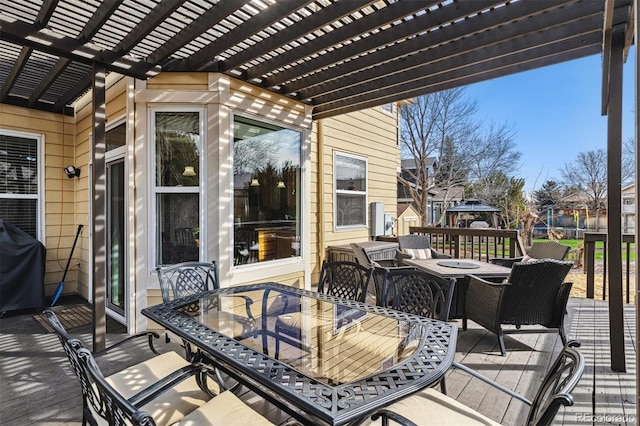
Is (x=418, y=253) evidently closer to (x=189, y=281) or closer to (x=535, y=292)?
(x=535, y=292)

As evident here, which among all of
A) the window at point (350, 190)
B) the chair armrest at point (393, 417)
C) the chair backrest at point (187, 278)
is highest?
the window at point (350, 190)

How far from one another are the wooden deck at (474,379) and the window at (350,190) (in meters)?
2.88

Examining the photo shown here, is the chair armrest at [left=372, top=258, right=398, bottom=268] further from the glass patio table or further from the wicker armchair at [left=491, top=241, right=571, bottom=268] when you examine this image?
the glass patio table

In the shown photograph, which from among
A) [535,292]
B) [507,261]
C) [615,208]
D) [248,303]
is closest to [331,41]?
[248,303]

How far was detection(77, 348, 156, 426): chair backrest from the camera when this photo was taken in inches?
37.4

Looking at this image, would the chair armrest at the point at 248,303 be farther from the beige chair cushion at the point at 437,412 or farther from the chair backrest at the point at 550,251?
the chair backrest at the point at 550,251

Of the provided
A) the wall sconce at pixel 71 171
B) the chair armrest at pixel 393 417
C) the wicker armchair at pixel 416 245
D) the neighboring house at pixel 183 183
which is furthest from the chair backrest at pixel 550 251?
the wall sconce at pixel 71 171

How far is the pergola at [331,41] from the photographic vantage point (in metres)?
2.48

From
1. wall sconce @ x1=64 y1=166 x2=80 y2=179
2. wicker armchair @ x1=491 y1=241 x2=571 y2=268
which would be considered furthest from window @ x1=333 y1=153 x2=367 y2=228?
wall sconce @ x1=64 y1=166 x2=80 y2=179

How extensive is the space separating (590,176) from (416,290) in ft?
46.9

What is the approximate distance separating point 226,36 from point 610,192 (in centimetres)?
354

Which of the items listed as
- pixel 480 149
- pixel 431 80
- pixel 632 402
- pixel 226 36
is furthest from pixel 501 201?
pixel 226 36

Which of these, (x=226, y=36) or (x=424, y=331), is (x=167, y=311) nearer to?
(x=424, y=331)

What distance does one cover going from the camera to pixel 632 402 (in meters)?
2.34
